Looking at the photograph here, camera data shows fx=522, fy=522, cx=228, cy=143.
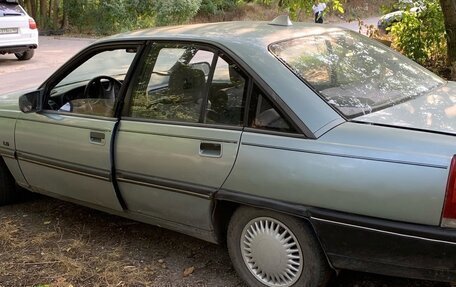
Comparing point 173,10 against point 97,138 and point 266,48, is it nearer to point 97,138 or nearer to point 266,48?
point 97,138

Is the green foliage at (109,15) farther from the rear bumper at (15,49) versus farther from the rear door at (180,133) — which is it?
the rear door at (180,133)

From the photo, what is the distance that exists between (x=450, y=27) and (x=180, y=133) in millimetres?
5334

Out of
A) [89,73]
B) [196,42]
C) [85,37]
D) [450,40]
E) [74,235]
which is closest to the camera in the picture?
[196,42]

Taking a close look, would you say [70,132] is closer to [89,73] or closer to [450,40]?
[89,73]

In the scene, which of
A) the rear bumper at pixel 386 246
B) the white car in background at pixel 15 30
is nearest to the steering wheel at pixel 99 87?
the rear bumper at pixel 386 246

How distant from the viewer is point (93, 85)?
13.8ft

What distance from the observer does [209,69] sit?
3.16 meters

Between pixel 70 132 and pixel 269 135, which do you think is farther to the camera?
pixel 70 132

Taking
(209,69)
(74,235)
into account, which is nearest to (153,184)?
(209,69)

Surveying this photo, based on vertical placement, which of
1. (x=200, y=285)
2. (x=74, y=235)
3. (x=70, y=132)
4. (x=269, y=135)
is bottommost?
(x=74, y=235)

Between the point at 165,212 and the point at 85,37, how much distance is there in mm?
18464

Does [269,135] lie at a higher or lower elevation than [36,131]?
higher

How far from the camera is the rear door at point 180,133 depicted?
2.95 metres

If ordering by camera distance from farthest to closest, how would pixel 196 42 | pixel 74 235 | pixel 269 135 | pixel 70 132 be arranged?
pixel 74 235 < pixel 70 132 < pixel 196 42 < pixel 269 135
